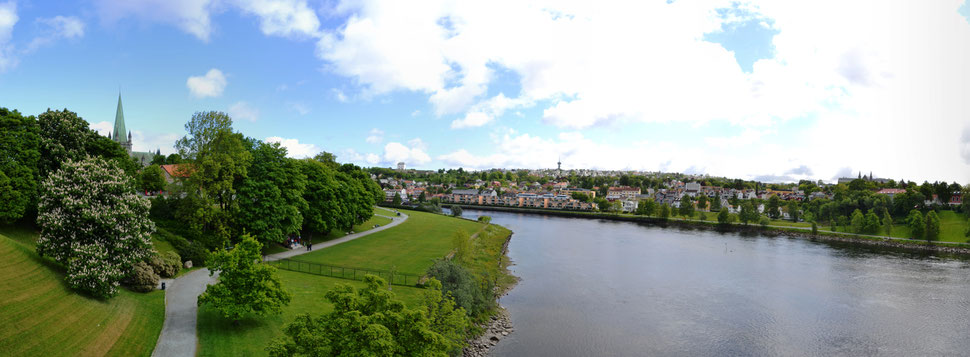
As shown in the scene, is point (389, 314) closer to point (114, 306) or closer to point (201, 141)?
point (114, 306)

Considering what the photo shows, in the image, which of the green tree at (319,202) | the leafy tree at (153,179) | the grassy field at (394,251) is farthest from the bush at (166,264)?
the leafy tree at (153,179)

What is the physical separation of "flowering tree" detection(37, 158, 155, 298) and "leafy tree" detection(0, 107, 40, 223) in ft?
19.2

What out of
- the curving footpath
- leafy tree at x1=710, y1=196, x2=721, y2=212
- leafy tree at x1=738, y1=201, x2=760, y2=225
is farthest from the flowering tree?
leafy tree at x1=710, y1=196, x2=721, y2=212

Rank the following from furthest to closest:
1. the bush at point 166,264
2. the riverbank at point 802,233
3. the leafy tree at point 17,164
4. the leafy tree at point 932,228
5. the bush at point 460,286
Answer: the leafy tree at point 932,228 → the riverbank at point 802,233 → the bush at point 460,286 → the bush at point 166,264 → the leafy tree at point 17,164

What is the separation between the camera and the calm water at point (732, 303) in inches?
1027

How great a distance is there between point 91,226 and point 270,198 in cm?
1509

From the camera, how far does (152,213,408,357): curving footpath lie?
1666 centimetres

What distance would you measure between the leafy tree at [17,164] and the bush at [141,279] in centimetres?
689

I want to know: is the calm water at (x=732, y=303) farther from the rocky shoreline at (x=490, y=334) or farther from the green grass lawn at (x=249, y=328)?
the green grass lawn at (x=249, y=328)

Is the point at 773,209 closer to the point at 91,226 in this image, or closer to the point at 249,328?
the point at 249,328

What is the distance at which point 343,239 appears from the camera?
44.1 m

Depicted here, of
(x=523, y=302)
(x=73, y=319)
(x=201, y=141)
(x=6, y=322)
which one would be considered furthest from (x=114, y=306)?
(x=523, y=302)

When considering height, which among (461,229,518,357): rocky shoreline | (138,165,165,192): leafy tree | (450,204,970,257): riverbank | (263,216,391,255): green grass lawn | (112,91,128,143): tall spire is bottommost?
(461,229,518,357): rocky shoreline

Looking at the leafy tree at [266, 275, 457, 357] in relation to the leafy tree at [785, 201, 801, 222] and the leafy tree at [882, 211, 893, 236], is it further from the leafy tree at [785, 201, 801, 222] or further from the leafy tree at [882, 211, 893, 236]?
the leafy tree at [785, 201, 801, 222]
